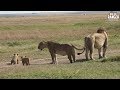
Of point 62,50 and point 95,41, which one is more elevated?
point 95,41

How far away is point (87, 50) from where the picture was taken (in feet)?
44.7

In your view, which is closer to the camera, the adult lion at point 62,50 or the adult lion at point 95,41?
the adult lion at point 62,50

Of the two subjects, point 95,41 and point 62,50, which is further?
point 95,41

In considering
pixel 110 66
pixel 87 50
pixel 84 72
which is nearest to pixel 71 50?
pixel 87 50

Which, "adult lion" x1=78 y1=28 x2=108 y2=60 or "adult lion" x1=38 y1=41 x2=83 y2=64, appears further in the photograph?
"adult lion" x1=78 y1=28 x2=108 y2=60
